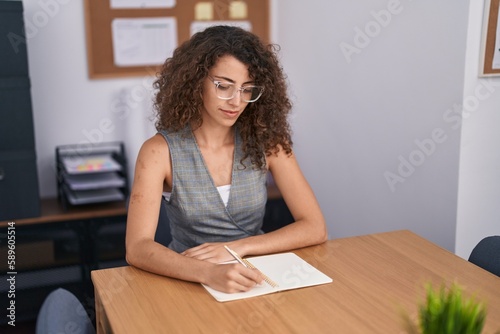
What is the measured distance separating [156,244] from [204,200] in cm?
30

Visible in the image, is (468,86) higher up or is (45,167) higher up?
(468,86)

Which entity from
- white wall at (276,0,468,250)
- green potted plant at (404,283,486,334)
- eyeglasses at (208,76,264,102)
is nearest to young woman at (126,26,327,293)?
eyeglasses at (208,76,264,102)

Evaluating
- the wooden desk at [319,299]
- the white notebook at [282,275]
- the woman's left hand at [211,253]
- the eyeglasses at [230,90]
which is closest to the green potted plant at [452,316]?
the wooden desk at [319,299]

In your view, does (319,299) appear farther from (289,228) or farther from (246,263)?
(289,228)

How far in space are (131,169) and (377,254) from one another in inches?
70.1

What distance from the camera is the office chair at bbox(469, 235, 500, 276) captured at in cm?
160

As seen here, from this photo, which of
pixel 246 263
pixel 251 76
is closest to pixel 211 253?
pixel 246 263

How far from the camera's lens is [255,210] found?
1.94 metres

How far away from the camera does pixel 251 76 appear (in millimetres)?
1815

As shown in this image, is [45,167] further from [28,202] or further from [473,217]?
[473,217]

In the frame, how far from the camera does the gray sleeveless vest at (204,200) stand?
6.03 ft

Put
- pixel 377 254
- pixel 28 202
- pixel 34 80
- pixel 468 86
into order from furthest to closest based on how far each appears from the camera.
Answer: pixel 34 80
pixel 28 202
pixel 468 86
pixel 377 254

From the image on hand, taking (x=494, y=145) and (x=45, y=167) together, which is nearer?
(x=494, y=145)

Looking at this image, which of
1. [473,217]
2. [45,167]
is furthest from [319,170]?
[45,167]
